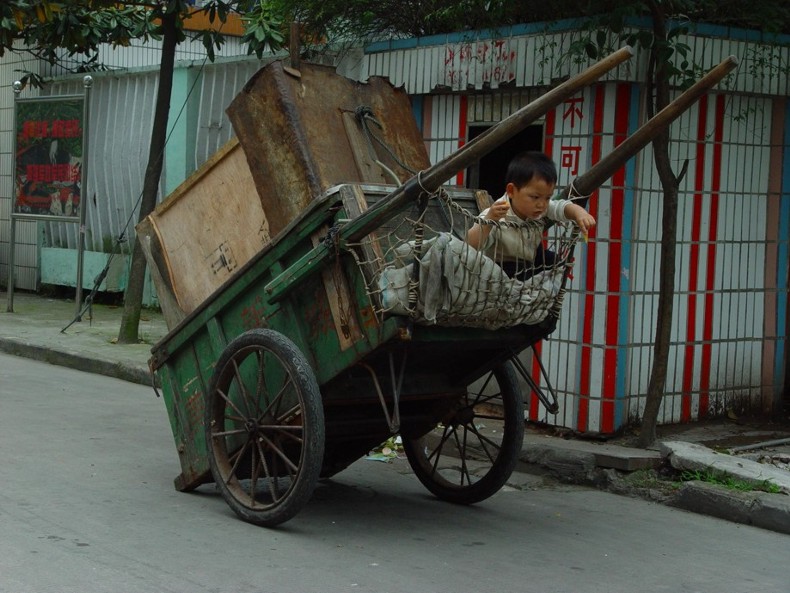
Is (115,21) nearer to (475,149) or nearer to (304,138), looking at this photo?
(304,138)

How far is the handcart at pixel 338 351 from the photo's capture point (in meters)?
5.23

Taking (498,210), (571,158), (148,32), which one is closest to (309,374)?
(498,210)

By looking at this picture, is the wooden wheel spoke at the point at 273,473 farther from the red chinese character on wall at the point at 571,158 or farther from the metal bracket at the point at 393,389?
the red chinese character on wall at the point at 571,158

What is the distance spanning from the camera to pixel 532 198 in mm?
5387

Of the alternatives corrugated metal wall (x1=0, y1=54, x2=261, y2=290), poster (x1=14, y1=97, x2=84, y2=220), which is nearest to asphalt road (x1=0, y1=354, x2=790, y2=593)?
poster (x1=14, y1=97, x2=84, y2=220)

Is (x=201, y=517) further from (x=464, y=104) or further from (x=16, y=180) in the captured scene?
(x=16, y=180)

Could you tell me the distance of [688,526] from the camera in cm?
653

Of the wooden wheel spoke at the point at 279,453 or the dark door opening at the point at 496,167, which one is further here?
the dark door opening at the point at 496,167

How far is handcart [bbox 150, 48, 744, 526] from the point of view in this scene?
5.23 meters

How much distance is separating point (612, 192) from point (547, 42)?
1209mm

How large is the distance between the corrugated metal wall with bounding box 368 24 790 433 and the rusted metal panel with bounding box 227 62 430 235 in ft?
7.16

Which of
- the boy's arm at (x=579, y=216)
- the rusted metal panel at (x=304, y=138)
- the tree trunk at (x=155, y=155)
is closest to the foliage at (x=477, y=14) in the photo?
the tree trunk at (x=155, y=155)

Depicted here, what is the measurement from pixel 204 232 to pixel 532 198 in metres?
2.12

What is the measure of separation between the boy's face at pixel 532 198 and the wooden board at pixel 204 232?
4.90 ft
